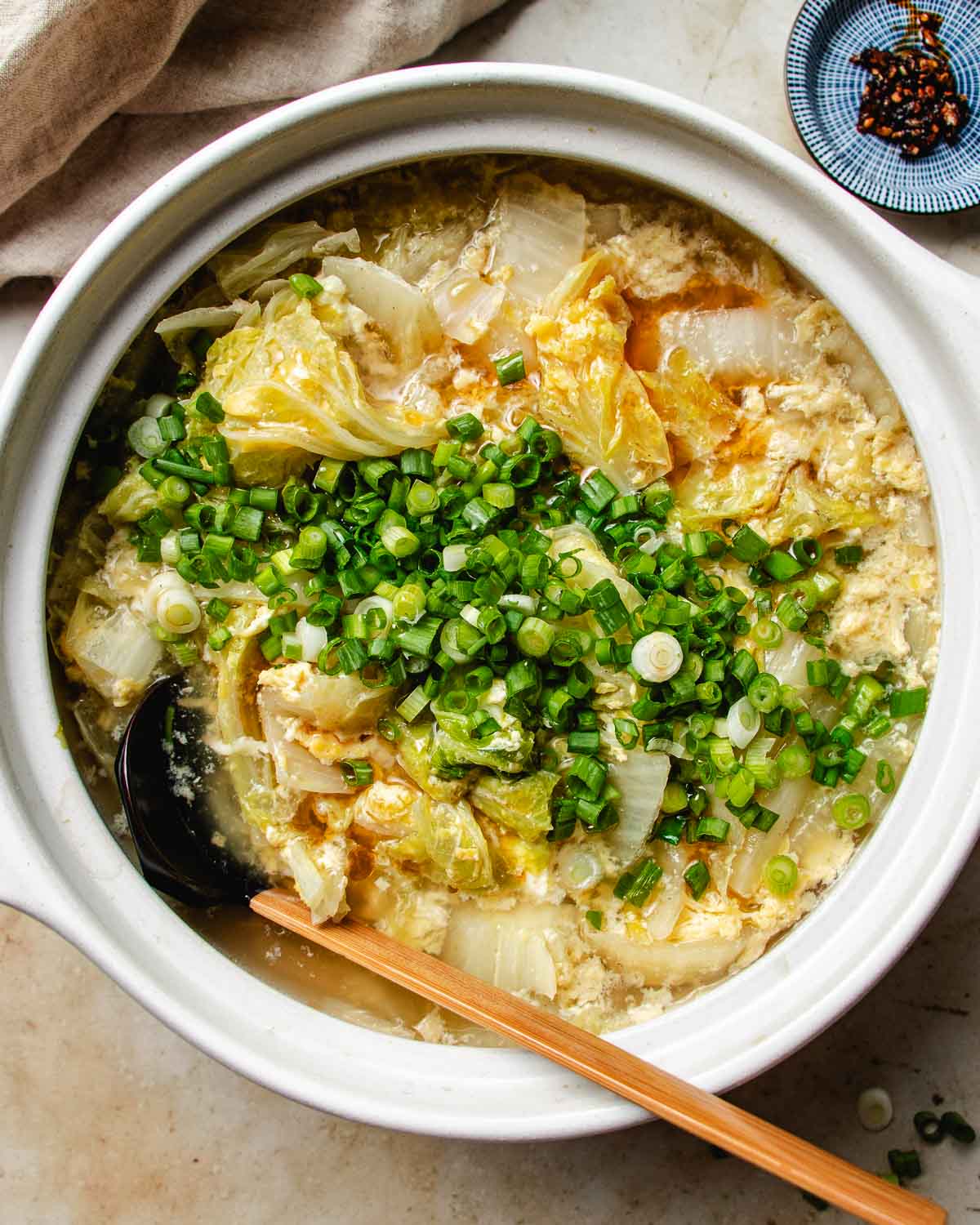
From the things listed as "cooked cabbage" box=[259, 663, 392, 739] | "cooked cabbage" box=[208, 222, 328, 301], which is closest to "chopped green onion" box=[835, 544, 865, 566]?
"cooked cabbage" box=[259, 663, 392, 739]

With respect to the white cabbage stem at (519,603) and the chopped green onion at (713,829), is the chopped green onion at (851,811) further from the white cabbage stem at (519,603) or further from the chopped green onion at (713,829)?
the white cabbage stem at (519,603)

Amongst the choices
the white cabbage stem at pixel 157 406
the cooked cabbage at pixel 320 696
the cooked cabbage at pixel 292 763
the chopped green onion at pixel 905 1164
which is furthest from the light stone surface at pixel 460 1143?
the cooked cabbage at pixel 320 696

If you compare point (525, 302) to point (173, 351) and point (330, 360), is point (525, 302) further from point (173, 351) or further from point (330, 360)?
point (173, 351)

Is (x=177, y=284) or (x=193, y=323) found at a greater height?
(x=177, y=284)

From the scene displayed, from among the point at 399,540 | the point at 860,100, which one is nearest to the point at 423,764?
the point at 399,540

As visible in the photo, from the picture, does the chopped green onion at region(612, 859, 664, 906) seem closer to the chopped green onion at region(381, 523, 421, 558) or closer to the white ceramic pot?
the white ceramic pot

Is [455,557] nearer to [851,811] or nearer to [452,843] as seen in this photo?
[452,843]
